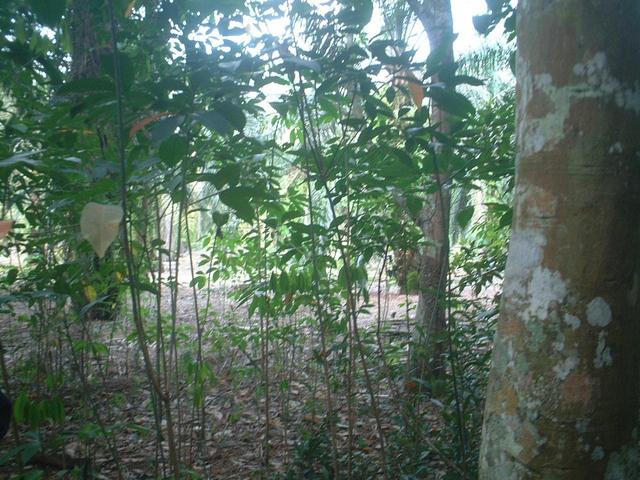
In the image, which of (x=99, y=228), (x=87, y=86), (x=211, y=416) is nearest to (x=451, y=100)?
(x=87, y=86)

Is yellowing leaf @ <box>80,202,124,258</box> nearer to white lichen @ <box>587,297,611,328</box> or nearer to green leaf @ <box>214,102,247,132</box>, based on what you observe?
green leaf @ <box>214,102,247,132</box>

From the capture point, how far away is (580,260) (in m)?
0.94

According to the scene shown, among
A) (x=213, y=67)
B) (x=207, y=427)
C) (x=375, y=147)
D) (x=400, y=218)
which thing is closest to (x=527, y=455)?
(x=213, y=67)

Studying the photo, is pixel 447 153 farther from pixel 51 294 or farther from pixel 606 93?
pixel 51 294

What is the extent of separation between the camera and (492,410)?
1054mm

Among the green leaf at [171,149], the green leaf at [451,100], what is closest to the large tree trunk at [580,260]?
the green leaf at [451,100]

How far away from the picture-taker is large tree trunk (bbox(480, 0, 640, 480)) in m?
0.93

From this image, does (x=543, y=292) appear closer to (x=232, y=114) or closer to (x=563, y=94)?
(x=563, y=94)

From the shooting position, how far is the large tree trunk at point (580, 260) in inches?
36.7

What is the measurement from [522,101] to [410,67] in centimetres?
58

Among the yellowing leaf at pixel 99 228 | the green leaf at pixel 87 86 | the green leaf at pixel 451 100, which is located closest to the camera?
the yellowing leaf at pixel 99 228

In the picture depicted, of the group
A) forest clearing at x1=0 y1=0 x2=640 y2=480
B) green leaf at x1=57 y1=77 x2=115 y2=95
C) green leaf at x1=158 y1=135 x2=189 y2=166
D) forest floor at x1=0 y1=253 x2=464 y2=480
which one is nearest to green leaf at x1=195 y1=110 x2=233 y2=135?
forest clearing at x1=0 y1=0 x2=640 y2=480

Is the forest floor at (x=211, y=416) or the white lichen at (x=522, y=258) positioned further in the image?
the forest floor at (x=211, y=416)

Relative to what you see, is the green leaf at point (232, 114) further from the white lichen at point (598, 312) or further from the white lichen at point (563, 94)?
the white lichen at point (598, 312)
